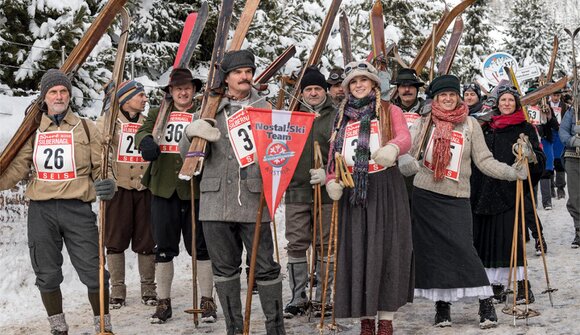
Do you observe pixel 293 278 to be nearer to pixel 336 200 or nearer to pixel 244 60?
pixel 336 200

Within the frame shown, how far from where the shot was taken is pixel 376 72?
184 inches

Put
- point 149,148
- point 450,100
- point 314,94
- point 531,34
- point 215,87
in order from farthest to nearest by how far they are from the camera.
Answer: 1. point 531,34
2. point 314,94
3. point 149,148
4. point 450,100
5. point 215,87

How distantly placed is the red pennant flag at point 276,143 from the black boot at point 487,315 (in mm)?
1867

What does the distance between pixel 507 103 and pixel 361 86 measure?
1879 mm

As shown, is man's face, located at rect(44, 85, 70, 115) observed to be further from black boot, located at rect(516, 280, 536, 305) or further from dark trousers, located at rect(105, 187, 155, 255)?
black boot, located at rect(516, 280, 536, 305)

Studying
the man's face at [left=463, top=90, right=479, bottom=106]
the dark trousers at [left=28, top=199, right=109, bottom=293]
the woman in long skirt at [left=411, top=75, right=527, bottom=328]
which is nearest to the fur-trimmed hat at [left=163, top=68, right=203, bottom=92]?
the dark trousers at [left=28, top=199, right=109, bottom=293]

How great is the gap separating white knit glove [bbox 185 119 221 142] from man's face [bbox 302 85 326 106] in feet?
5.70

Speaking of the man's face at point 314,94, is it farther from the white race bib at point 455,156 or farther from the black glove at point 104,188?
the black glove at point 104,188

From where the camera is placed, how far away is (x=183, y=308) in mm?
6199

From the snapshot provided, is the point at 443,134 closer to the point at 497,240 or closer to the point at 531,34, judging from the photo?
the point at 497,240

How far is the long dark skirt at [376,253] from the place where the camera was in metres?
4.51

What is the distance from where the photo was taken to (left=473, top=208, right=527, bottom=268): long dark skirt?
570cm

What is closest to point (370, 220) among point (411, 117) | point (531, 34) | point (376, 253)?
point (376, 253)

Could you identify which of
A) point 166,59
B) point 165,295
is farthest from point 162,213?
point 166,59
